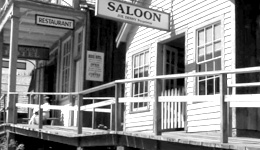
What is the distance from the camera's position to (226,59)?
9.91 metres

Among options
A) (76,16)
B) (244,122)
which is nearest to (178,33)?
(244,122)

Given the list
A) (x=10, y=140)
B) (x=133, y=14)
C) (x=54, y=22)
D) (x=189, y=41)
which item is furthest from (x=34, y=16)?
(x=189, y=41)

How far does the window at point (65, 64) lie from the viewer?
1952 cm

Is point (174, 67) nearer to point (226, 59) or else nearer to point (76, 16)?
point (226, 59)

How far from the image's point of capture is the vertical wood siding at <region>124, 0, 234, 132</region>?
395 inches

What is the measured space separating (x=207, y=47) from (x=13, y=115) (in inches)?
278

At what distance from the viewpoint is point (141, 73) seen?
13.9 metres

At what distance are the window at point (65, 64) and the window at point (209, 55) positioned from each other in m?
9.26

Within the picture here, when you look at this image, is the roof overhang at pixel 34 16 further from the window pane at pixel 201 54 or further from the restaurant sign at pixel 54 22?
the window pane at pixel 201 54

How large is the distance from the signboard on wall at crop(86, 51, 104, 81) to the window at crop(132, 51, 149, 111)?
3320mm

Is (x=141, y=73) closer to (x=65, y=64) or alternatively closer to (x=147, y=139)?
(x=147, y=139)

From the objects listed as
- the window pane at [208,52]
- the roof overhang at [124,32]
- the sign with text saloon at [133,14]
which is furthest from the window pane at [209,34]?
the roof overhang at [124,32]

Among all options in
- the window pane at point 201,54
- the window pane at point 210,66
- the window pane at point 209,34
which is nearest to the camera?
the window pane at point 210,66

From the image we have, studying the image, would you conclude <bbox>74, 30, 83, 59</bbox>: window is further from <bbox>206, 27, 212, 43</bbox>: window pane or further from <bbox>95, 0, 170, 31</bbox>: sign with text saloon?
<bbox>206, 27, 212, 43</bbox>: window pane
